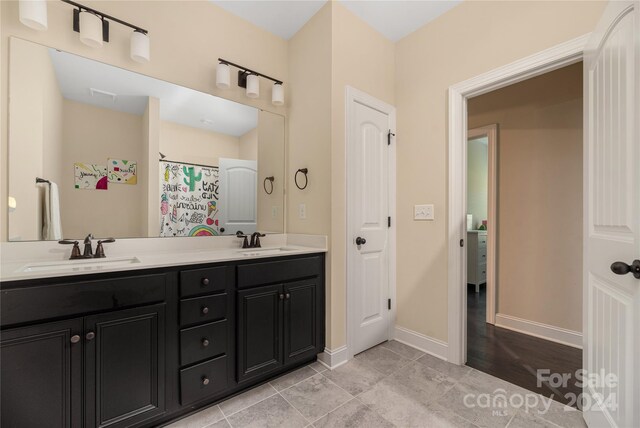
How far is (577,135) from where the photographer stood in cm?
236

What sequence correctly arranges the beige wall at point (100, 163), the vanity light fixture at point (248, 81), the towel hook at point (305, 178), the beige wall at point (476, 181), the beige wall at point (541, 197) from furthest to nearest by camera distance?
the beige wall at point (476, 181) → the beige wall at point (541, 197) → the towel hook at point (305, 178) → the vanity light fixture at point (248, 81) → the beige wall at point (100, 163)

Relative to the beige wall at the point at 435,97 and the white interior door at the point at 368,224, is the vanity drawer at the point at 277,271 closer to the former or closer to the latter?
the white interior door at the point at 368,224

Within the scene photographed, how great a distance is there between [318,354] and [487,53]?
256 centimetres

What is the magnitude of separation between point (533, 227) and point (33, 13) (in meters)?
3.88

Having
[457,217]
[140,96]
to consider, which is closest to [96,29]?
[140,96]

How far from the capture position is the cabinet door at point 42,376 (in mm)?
1041

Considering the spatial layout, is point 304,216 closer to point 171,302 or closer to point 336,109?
point 336,109

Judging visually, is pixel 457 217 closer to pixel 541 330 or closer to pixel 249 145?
pixel 541 330

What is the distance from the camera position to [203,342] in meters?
1.50

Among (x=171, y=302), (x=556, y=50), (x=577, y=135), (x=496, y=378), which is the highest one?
(x=556, y=50)

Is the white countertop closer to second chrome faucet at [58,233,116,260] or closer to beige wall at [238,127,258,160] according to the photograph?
second chrome faucet at [58,233,116,260]

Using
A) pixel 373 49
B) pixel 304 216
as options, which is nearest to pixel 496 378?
pixel 304 216

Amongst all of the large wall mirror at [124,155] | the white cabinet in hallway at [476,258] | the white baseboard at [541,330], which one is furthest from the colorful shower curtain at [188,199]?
the white cabinet in hallway at [476,258]

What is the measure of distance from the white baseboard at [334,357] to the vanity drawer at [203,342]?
0.81 meters
